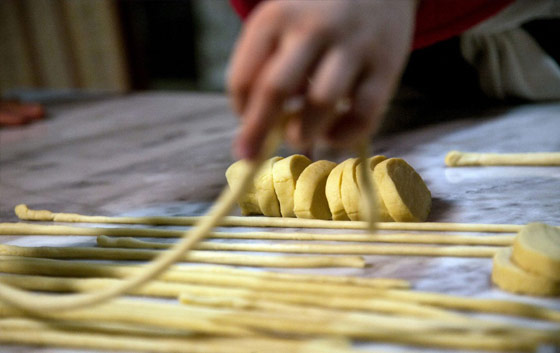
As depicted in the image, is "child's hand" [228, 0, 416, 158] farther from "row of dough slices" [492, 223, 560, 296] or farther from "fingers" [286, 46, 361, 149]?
"row of dough slices" [492, 223, 560, 296]

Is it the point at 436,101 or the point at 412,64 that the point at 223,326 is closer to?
the point at 412,64

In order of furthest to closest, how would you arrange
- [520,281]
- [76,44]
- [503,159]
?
1. [76,44]
2. [503,159]
3. [520,281]

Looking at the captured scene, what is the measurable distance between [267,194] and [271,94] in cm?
44

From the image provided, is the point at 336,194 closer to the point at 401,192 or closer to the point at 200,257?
the point at 401,192

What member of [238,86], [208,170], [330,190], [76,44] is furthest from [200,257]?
[76,44]

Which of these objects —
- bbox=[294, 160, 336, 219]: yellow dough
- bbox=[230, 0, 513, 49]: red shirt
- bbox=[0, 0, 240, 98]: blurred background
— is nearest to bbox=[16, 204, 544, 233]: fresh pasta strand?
bbox=[294, 160, 336, 219]: yellow dough

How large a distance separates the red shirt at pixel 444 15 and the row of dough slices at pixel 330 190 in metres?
0.43

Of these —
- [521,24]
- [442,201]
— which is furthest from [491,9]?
[442,201]

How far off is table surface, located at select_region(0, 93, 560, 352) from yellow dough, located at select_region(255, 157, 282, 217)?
157 mm

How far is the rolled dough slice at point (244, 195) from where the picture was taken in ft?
3.24

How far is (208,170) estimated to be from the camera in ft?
4.44

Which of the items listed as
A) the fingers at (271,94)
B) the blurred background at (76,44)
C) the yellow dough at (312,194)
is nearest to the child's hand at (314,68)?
the fingers at (271,94)

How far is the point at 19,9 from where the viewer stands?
3285mm

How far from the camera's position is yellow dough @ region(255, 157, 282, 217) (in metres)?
0.96
